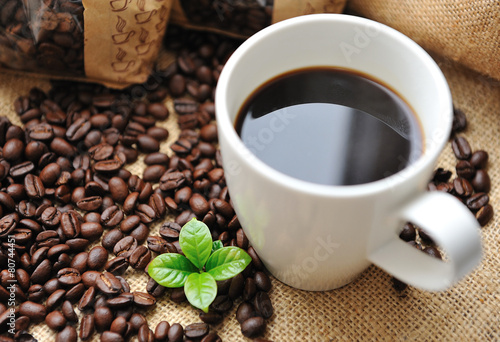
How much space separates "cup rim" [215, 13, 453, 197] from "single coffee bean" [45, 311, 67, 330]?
20.9 inches

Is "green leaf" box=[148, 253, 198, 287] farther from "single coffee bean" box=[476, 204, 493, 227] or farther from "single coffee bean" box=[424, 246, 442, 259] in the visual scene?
"single coffee bean" box=[476, 204, 493, 227]

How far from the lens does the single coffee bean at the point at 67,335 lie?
1.10 metres

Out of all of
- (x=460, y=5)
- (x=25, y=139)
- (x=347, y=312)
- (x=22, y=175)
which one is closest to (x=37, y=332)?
(x=22, y=175)

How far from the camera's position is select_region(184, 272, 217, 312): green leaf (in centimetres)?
107

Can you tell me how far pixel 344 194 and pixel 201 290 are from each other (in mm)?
407

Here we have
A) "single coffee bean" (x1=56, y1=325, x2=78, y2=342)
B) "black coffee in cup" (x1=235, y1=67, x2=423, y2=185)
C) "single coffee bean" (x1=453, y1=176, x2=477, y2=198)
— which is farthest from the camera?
"single coffee bean" (x1=453, y1=176, x2=477, y2=198)

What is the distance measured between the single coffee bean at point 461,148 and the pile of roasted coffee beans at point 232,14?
23.4 inches

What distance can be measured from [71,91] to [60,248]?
515 mm

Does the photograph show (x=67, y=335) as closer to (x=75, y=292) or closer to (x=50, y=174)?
(x=75, y=292)

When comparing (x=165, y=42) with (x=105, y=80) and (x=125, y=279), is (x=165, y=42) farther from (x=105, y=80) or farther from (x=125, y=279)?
(x=125, y=279)

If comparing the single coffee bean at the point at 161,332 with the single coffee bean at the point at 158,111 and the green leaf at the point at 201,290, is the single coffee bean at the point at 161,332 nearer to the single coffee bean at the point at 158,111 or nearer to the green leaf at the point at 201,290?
the green leaf at the point at 201,290

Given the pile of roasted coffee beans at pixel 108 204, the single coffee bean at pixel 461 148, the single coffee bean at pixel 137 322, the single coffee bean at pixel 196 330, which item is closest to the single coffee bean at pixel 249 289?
the pile of roasted coffee beans at pixel 108 204

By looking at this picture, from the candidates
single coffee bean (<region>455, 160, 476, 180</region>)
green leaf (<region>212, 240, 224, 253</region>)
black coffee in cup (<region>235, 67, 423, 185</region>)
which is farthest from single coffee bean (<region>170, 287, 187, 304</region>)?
single coffee bean (<region>455, 160, 476, 180</region>)

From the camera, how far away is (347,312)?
1.18m
